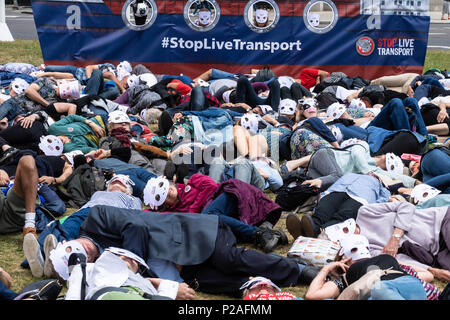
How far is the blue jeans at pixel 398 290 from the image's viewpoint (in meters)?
4.12

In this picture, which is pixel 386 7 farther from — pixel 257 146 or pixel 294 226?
pixel 294 226

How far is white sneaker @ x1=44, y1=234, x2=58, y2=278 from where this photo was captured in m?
5.47

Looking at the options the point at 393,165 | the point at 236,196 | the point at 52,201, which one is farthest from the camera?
the point at 393,165

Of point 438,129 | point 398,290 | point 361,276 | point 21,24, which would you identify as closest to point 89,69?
point 438,129

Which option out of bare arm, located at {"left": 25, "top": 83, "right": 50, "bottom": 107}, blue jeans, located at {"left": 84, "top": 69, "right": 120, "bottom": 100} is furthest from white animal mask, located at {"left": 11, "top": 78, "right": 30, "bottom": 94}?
blue jeans, located at {"left": 84, "top": 69, "right": 120, "bottom": 100}

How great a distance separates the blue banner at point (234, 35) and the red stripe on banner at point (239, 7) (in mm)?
21

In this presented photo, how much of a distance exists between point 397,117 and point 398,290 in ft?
17.3

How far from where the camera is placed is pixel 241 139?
8.51 m

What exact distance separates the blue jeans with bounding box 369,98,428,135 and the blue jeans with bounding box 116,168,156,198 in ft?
12.7

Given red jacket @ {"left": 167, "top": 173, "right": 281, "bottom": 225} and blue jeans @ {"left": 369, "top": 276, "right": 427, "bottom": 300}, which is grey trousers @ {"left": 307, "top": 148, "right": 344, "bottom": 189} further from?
blue jeans @ {"left": 369, "top": 276, "right": 427, "bottom": 300}

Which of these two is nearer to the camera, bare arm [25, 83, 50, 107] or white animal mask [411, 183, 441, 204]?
white animal mask [411, 183, 441, 204]

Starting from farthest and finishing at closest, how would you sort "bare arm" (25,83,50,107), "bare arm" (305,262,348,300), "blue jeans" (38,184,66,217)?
"bare arm" (25,83,50,107) → "blue jeans" (38,184,66,217) → "bare arm" (305,262,348,300)

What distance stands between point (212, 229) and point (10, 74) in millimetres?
7551
